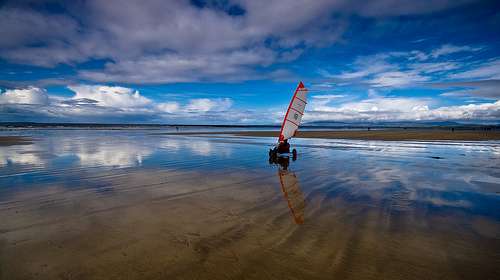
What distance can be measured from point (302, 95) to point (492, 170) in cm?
1052

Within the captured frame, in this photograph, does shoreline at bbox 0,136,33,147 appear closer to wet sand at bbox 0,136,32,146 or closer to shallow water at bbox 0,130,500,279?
wet sand at bbox 0,136,32,146

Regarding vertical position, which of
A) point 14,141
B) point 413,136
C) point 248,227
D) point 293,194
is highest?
point 14,141

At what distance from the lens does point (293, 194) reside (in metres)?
7.42

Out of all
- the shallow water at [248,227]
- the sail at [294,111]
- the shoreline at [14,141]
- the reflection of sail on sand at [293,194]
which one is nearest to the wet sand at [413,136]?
the sail at [294,111]

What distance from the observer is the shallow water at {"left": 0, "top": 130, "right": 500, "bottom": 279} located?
3.61 m

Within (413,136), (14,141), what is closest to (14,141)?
(14,141)

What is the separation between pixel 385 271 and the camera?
354 centimetres

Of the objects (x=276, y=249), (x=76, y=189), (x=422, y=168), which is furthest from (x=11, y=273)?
(x=422, y=168)

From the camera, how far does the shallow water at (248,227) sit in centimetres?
361

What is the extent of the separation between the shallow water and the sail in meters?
8.09

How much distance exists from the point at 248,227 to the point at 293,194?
107 inches

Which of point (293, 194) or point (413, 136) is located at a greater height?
point (413, 136)

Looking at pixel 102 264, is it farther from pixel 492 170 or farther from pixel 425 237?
pixel 492 170

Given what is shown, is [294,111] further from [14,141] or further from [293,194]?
[14,141]
